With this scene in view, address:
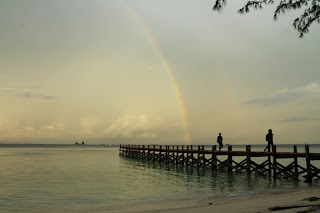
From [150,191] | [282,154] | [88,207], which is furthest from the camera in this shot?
[282,154]

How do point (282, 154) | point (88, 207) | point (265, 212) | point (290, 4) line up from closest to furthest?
point (265, 212), point (290, 4), point (88, 207), point (282, 154)

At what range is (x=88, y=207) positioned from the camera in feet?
43.4

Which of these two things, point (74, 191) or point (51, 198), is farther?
point (74, 191)

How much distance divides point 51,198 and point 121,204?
14.6ft

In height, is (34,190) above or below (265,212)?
below

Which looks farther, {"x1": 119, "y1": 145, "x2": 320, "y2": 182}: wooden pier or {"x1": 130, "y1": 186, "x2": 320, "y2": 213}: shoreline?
{"x1": 119, "y1": 145, "x2": 320, "y2": 182}: wooden pier

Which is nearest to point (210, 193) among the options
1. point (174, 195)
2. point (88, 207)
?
point (174, 195)

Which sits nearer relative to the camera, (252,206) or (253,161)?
(252,206)

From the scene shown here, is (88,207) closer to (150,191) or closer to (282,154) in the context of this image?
(150,191)

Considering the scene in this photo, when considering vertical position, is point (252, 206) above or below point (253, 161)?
above

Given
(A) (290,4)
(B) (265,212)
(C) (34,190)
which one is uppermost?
(A) (290,4)

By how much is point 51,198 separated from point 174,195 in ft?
22.0

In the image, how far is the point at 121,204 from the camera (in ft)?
45.4

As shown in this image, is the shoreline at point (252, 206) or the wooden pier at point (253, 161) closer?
the shoreline at point (252, 206)
